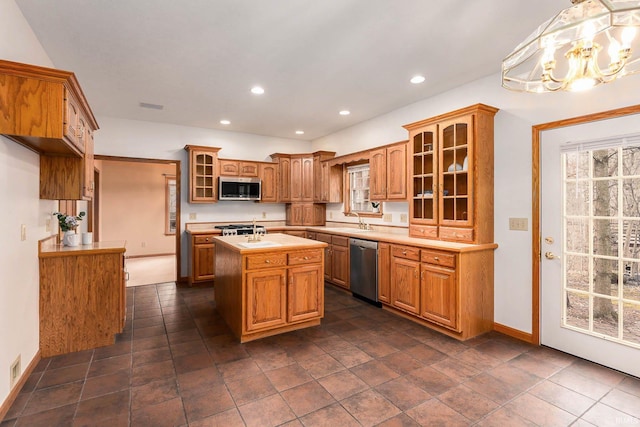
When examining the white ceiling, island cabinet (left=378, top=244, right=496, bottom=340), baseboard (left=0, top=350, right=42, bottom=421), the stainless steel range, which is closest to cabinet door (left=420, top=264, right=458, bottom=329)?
island cabinet (left=378, top=244, right=496, bottom=340)

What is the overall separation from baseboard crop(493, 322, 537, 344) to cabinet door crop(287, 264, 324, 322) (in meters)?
1.85

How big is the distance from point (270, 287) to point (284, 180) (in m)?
3.34

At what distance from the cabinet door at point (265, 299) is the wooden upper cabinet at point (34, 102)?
181 centimetres

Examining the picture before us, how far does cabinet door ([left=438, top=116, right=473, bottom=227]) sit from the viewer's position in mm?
3227

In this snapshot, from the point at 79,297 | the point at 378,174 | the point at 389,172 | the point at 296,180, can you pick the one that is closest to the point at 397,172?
the point at 389,172

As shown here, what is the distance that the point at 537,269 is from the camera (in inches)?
117

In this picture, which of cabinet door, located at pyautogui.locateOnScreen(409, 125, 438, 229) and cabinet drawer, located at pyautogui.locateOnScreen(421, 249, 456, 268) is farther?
cabinet door, located at pyautogui.locateOnScreen(409, 125, 438, 229)

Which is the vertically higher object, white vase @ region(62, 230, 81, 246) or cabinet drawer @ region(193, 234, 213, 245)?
white vase @ region(62, 230, 81, 246)

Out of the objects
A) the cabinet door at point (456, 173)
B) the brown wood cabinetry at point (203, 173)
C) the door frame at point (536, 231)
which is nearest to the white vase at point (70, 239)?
the brown wood cabinetry at point (203, 173)

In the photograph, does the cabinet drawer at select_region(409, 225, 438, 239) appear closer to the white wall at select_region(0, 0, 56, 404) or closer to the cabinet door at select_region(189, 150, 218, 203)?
the cabinet door at select_region(189, 150, 218, 203)

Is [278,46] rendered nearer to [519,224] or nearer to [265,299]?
[265,299]

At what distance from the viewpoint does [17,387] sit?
2.17 metres

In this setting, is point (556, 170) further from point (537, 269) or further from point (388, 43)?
point (388, 43)

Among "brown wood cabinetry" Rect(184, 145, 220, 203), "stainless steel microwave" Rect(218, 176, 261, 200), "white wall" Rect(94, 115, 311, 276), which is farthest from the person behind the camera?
"stainless steel microwave" Rect(218, 176, 261, 200)
